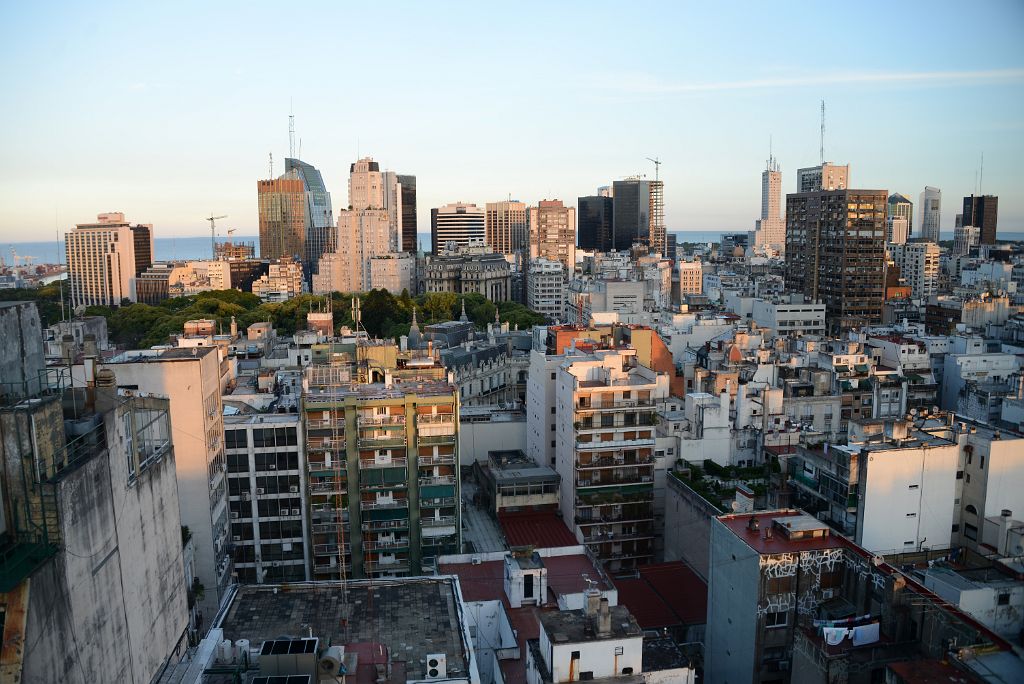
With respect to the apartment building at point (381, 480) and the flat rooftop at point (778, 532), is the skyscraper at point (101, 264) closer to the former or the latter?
the apartment building at point (381, 480)

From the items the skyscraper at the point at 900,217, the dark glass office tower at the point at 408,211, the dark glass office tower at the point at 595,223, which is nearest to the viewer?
the skyscraper at the point at 900,217

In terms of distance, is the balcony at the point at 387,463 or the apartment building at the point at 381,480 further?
the balcony at the point at 387,463

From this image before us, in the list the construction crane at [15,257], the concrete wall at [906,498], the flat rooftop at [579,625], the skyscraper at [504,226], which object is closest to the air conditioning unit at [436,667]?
the flat rooftop at [579,625]

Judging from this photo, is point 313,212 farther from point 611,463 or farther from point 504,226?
point 611,463

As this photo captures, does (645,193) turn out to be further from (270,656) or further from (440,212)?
(270,656)

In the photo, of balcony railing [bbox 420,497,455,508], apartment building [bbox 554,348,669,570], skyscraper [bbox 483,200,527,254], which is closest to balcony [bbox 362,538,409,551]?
balcony railing [bbox 420,497,455,508]

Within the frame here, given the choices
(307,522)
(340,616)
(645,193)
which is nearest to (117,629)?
(340,616)

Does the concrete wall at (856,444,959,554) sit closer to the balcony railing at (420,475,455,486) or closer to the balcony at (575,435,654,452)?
the balcony at (575,435,654,452)
